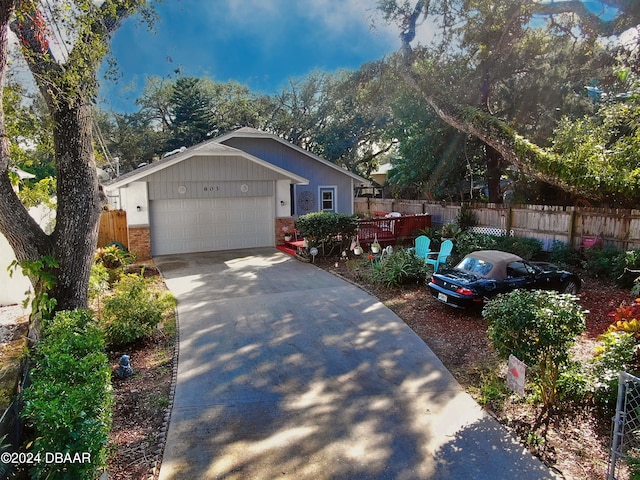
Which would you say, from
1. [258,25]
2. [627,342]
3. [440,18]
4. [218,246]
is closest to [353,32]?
[258,25]

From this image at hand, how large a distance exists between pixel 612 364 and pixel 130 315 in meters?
6.70

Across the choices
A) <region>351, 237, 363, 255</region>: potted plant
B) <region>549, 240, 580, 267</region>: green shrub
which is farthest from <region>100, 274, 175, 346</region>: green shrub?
<region>549, 240, 580, 267</region>: green shrub

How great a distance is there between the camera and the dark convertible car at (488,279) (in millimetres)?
7801

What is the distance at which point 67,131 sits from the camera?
5492mm

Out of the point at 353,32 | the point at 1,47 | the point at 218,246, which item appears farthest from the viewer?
the point at 353,32

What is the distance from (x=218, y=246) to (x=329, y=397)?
36.6ft

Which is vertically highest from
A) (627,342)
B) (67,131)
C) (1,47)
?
(1,47)

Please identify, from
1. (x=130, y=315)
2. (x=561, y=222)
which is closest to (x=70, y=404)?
(x=130, y=315)

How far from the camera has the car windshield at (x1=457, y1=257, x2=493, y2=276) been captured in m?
8.14

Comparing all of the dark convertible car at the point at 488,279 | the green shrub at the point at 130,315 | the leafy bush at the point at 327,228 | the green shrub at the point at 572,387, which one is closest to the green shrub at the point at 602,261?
the dark convertible car at the point at 488,279

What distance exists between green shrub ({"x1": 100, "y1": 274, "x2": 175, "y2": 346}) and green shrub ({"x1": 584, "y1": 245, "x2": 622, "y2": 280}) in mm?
10331

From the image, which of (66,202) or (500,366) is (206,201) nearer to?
(66,202)

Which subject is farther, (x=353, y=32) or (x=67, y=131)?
(x=353, y=32)

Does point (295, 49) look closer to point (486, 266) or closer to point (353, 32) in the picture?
point (353, 32)
